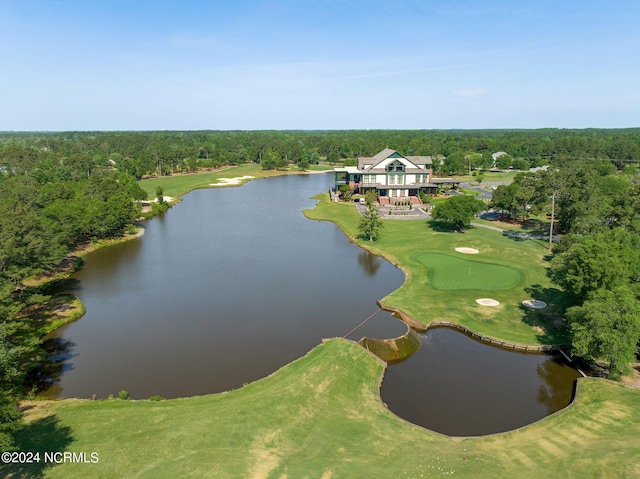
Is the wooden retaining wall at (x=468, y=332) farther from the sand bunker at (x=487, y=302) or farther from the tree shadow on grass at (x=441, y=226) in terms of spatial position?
the tree shadow on grass at (x=441, y=226)

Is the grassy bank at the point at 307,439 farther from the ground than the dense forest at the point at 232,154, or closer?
closer

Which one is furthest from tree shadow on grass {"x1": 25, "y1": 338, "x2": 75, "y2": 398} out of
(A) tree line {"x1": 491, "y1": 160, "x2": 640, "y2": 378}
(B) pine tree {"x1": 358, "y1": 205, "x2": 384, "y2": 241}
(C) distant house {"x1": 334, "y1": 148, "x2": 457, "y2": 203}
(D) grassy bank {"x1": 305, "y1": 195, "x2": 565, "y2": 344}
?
(C) distant house {"x1": 334, "y1": 148, "x2": 457, "y2": 203}

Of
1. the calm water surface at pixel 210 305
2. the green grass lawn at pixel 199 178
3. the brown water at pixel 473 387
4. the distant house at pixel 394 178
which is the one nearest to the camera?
the brown water at pixel 473 387

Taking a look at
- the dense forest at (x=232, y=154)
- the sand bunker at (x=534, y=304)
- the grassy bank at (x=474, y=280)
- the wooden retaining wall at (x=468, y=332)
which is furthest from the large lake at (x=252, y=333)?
the dense forest at (x=232, y=154)

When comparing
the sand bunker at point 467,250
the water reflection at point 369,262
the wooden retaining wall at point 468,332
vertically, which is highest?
the sand bunker at point 467,250

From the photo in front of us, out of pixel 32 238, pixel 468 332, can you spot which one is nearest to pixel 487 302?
pixel 468 332

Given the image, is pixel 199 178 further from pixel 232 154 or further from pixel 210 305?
pixel 210 305

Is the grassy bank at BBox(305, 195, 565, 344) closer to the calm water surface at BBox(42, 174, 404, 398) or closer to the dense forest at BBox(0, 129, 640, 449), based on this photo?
the calm water surface at BBox(42, 174, 404, 398)
